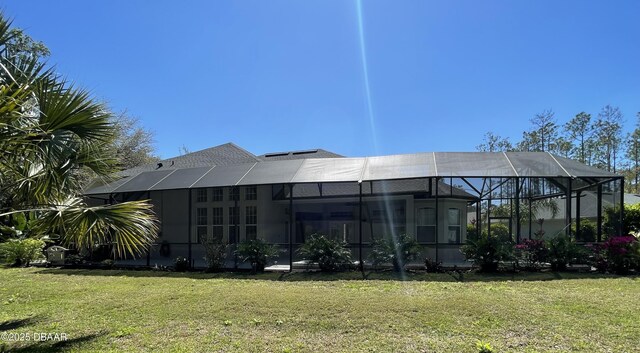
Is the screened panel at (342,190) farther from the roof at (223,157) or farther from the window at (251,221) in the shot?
the roof at (223,157)

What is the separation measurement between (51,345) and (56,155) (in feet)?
8.46

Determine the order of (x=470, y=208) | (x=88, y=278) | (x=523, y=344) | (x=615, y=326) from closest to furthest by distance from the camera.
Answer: (x=523, y=344)
(x=615, y=326)
(x=88, y=278)
(x=470, y=208)

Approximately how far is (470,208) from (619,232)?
7.94 m

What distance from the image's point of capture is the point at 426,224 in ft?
54.6

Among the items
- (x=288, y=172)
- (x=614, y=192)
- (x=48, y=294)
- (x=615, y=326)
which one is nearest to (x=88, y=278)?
(x=48, y=294)

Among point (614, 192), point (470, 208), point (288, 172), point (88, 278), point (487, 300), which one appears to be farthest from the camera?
point (470, 208)

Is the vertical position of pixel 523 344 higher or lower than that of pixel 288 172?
lower

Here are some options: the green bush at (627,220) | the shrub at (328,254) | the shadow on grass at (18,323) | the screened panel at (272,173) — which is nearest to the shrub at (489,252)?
the shrub at (328,254)

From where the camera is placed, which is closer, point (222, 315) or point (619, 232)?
point (222, 315)

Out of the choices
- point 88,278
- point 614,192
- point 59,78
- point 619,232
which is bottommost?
point 88,278

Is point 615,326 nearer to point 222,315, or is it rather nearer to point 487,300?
point 487,300

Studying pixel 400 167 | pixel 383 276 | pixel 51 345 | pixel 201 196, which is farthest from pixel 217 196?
pixel 51 345

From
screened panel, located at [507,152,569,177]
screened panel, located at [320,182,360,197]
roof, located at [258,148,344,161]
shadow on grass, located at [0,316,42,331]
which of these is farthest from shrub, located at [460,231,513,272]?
roof, located at [258,148,344,161]

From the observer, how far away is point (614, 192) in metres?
13.5
